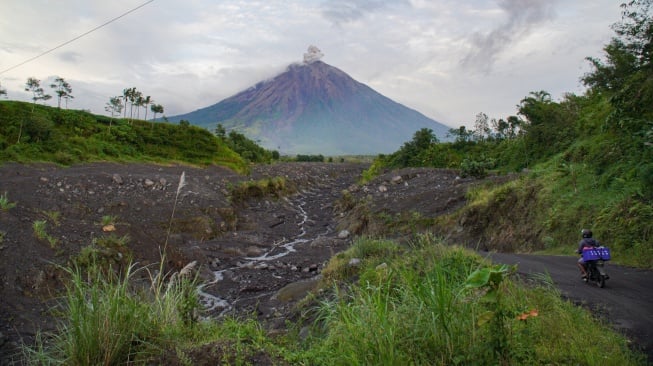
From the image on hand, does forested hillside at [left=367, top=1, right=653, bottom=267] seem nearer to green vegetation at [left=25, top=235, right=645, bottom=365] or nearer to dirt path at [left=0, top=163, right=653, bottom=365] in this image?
dirt path at [left=0, top=163, right=653, bottom=365]

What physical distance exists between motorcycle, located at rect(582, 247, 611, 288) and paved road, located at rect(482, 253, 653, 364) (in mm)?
128

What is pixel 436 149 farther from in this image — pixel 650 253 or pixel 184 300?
pixel 184 300

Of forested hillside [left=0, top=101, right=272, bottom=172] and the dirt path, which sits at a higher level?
forested hillside [left=0, top=101, right=272, bottom=172]

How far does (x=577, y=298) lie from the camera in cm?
522

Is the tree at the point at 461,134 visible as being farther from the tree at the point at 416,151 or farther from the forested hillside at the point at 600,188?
the forested hillside at the point at 600,188

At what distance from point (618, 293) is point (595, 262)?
606 millimetres

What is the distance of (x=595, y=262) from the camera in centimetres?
599

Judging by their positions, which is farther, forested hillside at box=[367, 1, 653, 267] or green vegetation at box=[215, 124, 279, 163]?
green vegetation at box=[215, 124, 279, 163]

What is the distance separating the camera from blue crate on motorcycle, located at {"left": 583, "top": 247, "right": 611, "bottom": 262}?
19.3 ft

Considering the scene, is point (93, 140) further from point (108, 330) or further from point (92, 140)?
point (108, 330)

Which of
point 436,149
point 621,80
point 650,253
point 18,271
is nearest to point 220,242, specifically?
point 18,271

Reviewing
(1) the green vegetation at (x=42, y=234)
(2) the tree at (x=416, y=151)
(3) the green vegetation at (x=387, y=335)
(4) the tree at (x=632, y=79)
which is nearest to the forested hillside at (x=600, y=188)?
(4) the tree at (x=632, y=79)

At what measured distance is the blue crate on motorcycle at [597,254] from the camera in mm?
5883

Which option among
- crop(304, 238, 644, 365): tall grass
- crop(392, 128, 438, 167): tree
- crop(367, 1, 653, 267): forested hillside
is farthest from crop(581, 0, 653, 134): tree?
crop(392, 128, 438, 167): tree
